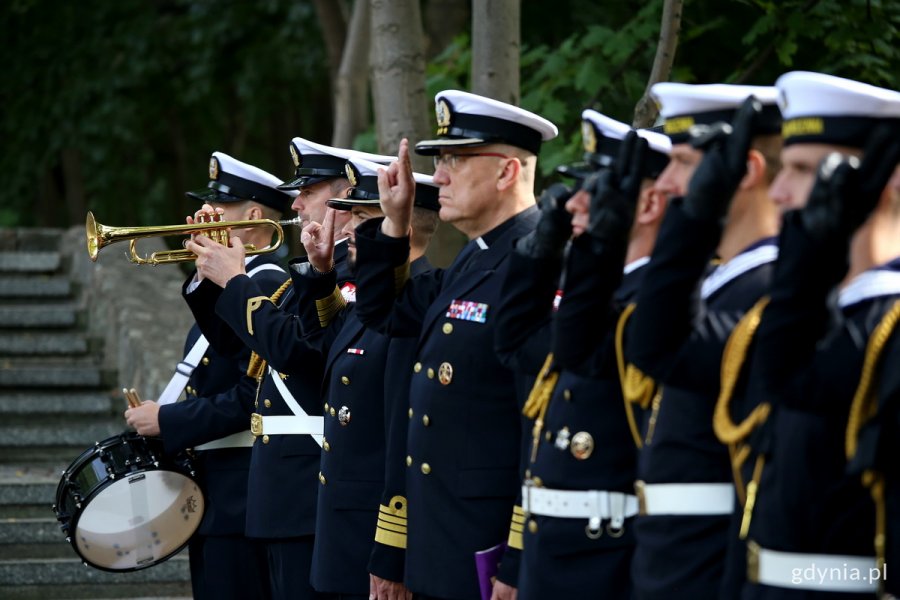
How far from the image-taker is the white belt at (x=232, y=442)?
7262 mm

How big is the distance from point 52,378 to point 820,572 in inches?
395

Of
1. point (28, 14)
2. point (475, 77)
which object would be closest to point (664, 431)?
point (475, 77)

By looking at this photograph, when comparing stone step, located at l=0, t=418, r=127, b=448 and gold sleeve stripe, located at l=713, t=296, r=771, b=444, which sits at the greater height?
gold sleeve stripe, located at l=713, t=296, r=771, b=444

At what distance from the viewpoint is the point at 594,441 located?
14.5ft

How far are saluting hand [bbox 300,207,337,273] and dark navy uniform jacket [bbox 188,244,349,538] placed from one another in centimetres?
23

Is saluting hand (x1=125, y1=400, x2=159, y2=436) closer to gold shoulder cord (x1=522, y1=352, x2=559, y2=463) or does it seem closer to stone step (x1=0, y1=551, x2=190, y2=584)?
stone step (x1=0, y1=551, x2=190, y2=584)

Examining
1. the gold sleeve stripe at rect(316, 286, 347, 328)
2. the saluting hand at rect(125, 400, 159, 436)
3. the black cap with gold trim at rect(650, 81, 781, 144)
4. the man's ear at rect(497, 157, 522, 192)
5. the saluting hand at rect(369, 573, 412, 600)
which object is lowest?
the saluting hand at rect(369, 573, 412, 600)

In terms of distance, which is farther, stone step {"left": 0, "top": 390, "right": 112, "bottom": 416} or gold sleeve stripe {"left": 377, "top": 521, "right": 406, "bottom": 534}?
stone step {"left": 0, "top": 390, "right": 112, "bottom": 416}

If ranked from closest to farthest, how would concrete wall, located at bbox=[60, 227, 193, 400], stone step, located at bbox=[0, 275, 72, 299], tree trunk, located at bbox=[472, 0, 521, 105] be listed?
tree trunk, located at bbox=[472, 0, 521, 105], concrete wall, located at bbox=[60, 227, 193, 400], stone step, located at bbox=[0, 275, 72, 299]

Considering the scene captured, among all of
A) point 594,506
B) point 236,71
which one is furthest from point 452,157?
point 236,71

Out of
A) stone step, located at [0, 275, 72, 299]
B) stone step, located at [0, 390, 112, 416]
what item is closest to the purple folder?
stone step, located at [0, 390, 112, 416]

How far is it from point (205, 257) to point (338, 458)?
1.28 meters

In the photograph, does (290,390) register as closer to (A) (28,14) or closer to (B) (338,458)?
(B) (338,458)

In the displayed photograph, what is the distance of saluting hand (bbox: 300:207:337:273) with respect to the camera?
618cm
